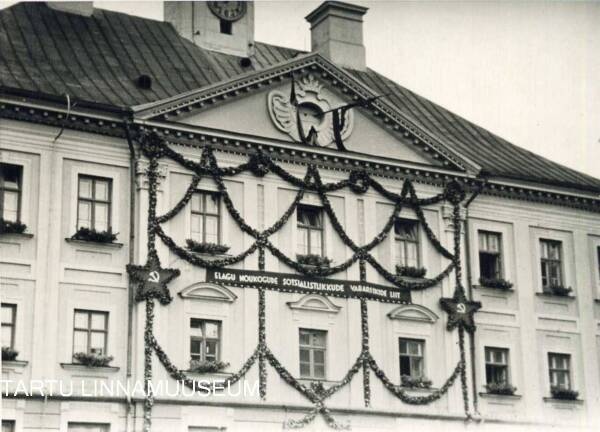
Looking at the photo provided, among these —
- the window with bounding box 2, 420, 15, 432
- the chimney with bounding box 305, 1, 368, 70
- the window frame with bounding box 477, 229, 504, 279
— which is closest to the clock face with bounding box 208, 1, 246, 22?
the chimney with bounding box 305, 1, 368, 70

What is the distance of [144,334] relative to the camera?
32.0 m

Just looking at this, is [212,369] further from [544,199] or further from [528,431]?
[544,199]

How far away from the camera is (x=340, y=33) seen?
1676 inches

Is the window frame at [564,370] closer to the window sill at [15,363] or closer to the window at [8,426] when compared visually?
the window sill at [15,363]

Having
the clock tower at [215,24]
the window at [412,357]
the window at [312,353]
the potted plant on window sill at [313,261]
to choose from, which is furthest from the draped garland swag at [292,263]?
the clock tower at [215,24]

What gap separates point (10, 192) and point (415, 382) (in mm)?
12429

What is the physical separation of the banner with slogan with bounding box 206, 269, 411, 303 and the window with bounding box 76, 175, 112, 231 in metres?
3.11

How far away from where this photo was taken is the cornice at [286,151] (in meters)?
32.1

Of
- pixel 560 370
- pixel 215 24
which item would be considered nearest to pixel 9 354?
pixel 215 24

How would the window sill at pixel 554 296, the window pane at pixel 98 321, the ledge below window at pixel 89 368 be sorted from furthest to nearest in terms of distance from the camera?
the window sill at pixel 554 296 → the window pane at pixel 98 321 → the ledge below window at pixel 89 368

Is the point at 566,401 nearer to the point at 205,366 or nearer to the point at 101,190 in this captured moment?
the point at 205,366

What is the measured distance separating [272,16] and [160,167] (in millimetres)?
5899

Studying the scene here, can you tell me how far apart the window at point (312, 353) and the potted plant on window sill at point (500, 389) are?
17.8ft

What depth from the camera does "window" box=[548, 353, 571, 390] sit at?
127 feet
